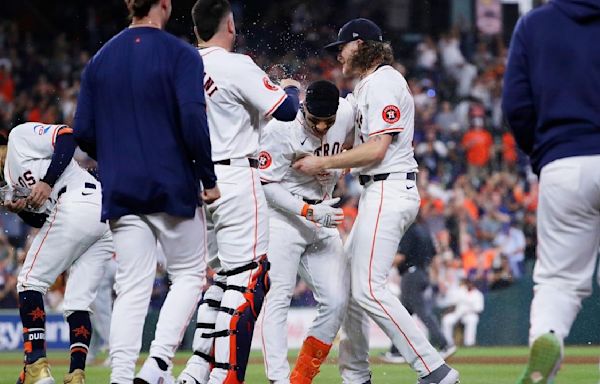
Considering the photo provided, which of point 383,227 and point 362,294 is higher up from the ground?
point 383,227

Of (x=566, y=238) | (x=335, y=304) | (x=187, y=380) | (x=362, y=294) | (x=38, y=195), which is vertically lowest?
(x=187, y=380)

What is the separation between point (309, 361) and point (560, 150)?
9.95ft

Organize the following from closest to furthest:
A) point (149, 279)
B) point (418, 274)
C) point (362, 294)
→ point (149, 279) < point (362, 294) < point (418, 274)

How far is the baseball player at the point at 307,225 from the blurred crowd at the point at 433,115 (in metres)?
6.80

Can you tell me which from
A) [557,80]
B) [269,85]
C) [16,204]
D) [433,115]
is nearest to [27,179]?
[16,204]

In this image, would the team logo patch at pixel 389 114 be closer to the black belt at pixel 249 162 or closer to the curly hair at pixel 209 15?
the black belt at pixel 249 162

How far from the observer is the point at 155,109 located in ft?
18.6

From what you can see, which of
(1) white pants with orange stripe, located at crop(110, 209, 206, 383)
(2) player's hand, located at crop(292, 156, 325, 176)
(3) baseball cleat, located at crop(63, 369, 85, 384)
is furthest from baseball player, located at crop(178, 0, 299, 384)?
(3) baseball cleat, located at crop(63, 369, 85, 384)

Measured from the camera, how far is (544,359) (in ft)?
15.4

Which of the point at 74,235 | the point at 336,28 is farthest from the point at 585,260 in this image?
the point at 336,28

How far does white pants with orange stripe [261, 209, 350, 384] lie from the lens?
7.25 meters

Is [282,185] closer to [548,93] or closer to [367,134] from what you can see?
[367,134]

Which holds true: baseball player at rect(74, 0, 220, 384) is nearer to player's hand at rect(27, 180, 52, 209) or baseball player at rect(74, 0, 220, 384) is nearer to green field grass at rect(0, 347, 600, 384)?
player's hand at rect(27, 180, 52, 209)

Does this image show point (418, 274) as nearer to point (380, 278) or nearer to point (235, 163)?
point (380, 278)
